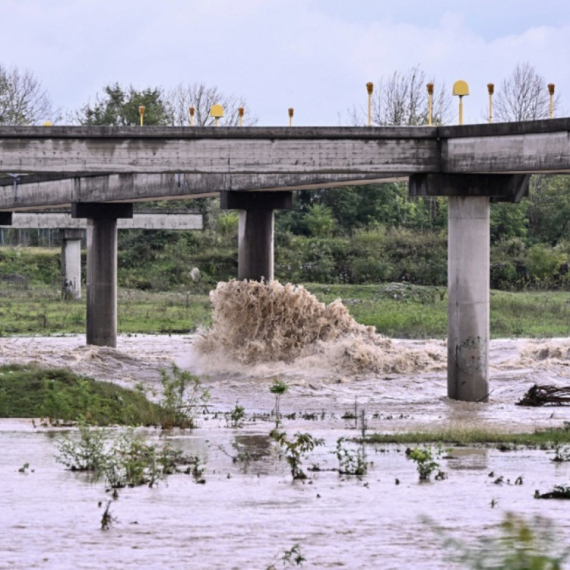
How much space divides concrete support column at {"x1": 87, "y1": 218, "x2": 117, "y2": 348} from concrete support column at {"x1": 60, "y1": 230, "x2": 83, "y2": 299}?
22197mm

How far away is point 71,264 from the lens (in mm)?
62750

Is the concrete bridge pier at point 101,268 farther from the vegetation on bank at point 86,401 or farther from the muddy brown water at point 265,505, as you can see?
the muddy brown water at point 265,505

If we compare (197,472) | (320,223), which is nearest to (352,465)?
(197,472)

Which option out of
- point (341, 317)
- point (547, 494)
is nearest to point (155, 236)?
point (341, 317)

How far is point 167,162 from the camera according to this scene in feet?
85.9

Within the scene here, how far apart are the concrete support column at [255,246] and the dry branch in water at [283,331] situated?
1.17 meters

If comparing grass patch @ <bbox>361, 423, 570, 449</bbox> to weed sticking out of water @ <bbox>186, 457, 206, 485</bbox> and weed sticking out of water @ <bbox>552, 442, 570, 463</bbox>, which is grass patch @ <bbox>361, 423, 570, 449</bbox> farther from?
Result: weed sticking out of water @ <bbox>186, 457, 206, 485</bbox>

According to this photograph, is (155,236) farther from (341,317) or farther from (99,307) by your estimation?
(341,317)

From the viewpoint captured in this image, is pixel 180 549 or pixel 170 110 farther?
pixel 170 110

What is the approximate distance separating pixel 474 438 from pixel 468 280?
7156 millimetres

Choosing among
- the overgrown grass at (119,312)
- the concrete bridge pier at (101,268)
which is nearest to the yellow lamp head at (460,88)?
the concrete bridge pier at (101,268)

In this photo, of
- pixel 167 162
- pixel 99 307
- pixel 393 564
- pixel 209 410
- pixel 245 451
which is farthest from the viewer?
pixel 99 307

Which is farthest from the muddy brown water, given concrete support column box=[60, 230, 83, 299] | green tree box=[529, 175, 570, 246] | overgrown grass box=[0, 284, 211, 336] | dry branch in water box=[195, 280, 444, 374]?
green tree box=[529, 175, 570, 246]

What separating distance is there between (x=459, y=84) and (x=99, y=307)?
17.2 meters
